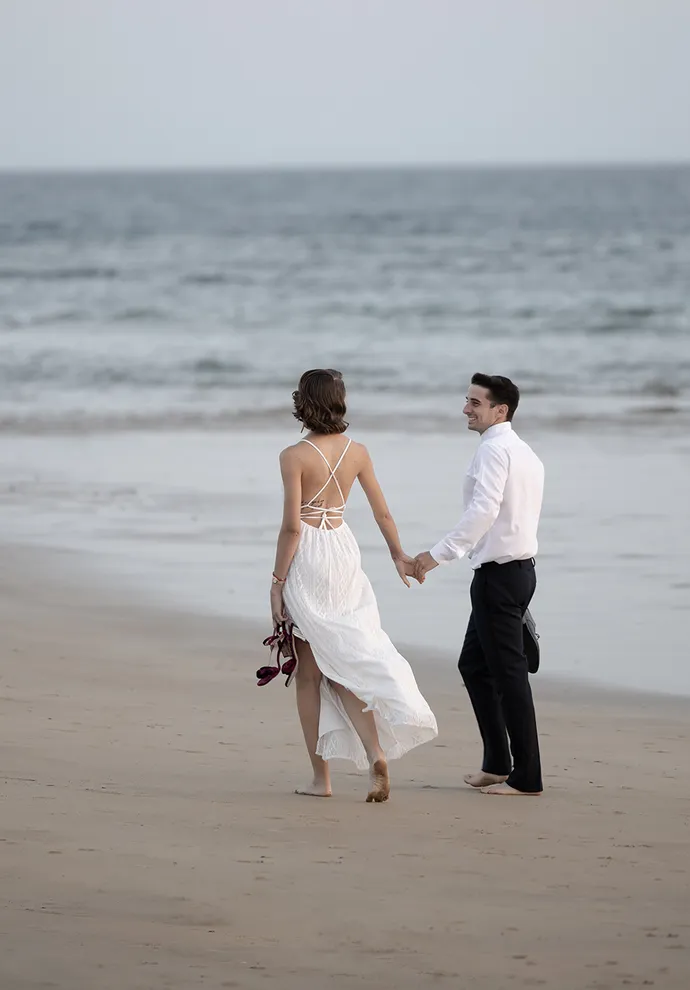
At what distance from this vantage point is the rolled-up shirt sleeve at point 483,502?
4.98m

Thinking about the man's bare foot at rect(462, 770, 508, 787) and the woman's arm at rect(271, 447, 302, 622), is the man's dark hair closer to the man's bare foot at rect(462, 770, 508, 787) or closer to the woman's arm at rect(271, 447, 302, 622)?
the woman's arm at rect(271, 447, 302, 622)

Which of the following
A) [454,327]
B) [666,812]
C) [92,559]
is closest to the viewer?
[666,812]

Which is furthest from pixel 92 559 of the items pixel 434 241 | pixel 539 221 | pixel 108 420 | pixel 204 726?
A: pixel 539 221

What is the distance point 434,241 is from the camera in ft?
183

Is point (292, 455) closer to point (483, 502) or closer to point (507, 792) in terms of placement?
point (483, 502)

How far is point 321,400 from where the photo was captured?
4930 mm

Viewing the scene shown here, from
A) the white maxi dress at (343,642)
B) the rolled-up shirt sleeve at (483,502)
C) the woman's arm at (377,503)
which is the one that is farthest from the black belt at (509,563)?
the white maxi dress at (343,642)

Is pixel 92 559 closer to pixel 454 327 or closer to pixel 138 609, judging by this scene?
pixel 138 609

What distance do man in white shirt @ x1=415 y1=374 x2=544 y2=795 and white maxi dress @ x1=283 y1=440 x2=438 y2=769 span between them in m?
0.34

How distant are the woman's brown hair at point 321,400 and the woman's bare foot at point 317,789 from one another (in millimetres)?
1306

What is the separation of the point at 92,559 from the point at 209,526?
1281mm

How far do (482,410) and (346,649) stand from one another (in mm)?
1011

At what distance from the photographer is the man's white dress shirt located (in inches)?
197

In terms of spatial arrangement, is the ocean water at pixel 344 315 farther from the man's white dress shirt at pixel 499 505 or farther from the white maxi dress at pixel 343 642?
the white maxi dress at pixel 343 642
